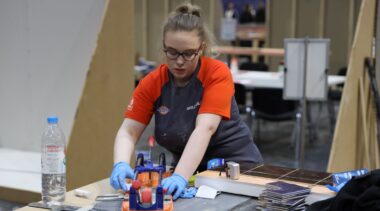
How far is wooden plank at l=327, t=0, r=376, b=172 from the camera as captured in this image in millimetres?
3767

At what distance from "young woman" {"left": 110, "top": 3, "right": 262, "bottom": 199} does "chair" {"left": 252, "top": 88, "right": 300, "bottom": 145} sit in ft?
12.2

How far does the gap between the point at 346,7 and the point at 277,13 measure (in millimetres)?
1361

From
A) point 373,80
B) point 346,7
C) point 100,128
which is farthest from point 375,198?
point 346,7

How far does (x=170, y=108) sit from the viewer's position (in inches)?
82.6

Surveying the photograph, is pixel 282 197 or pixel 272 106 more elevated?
pixel 282 197

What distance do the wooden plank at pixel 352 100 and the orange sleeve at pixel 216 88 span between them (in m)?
1.88

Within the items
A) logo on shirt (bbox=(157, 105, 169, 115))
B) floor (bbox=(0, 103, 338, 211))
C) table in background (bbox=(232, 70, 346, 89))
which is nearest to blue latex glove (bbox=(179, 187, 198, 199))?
logo on shirt (bbox=(157, 105, 169, 115))

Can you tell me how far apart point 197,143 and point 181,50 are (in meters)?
0.34

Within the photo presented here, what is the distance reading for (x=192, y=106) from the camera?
81.8 inches

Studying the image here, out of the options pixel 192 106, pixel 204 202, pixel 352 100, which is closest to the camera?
pixel 204 202

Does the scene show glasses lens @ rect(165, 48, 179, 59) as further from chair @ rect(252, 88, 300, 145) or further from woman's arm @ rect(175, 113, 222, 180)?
chair @ rect(252, 88, 300, 145)

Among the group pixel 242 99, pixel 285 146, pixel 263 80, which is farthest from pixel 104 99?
pixel 285 146

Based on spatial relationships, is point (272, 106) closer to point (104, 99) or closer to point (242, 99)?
point (242, 99)

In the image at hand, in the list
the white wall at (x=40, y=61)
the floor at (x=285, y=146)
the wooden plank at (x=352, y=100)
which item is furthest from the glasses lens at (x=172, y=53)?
the floor at (x=285, y=146)
